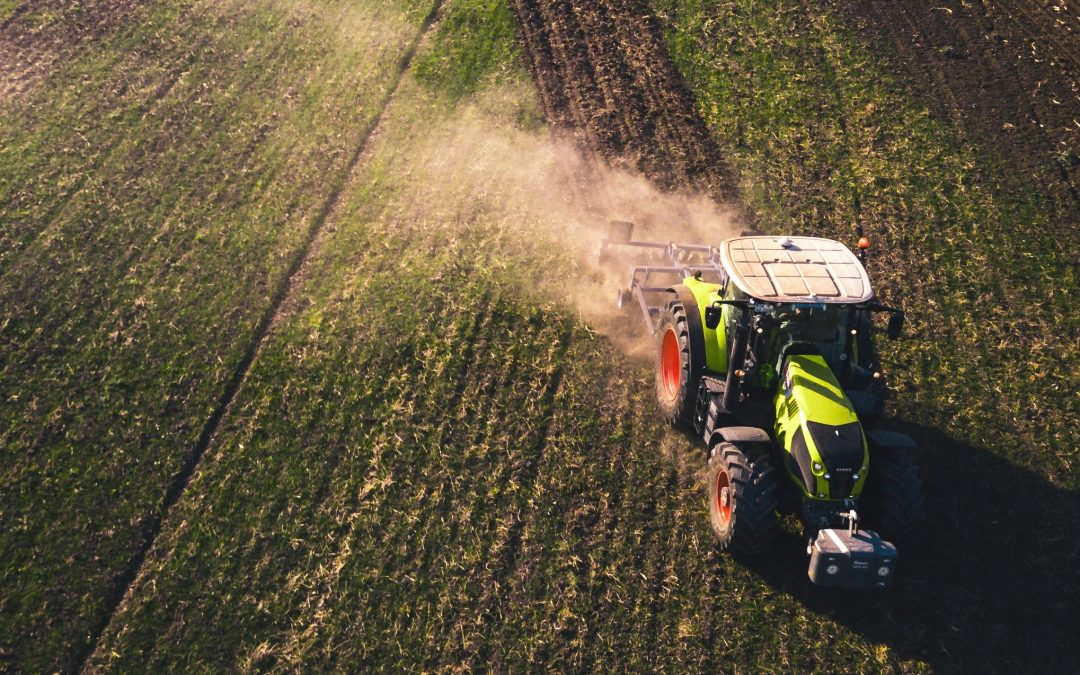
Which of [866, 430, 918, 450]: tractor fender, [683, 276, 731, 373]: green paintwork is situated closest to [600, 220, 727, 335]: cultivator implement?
[683, 276, 731, 373]: green paintwork

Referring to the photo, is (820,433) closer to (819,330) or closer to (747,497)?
(747,497)

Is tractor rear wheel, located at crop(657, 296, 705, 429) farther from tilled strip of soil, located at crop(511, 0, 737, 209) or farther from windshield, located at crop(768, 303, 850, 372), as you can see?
tilled strip of soil, located at crop(511, 0, 737, 209)

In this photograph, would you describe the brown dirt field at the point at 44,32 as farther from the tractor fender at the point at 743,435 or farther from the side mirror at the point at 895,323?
the side mirror at the point at 895,323

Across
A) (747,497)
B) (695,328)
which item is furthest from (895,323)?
(747,497)

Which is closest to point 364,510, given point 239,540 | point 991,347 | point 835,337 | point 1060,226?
point 239,540

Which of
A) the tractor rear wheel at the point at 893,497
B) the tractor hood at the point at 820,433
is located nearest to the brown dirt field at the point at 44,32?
the tractor hood at the point at 820,433
